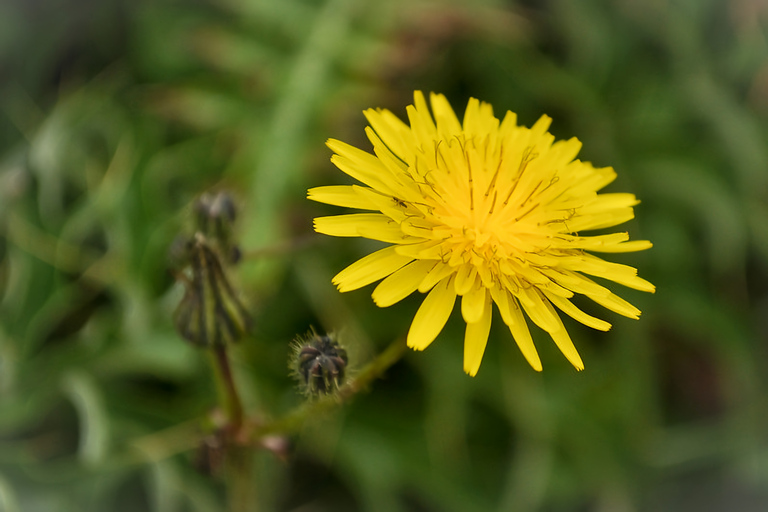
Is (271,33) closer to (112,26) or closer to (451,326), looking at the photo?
(112,26)

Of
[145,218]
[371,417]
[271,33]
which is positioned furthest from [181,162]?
[371,417]

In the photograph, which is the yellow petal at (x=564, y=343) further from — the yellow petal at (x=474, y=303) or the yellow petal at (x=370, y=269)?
the yellow petal at (x=370, y=269)

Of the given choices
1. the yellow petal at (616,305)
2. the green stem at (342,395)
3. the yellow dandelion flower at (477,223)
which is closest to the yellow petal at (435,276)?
the yellow dandelion flower at (477,223)

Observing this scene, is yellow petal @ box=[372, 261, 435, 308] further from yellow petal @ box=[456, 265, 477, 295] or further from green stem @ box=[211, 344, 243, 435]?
green stem @ box=[211, 344, 243, 435]

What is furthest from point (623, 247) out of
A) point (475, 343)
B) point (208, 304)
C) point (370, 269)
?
point (208, 304)

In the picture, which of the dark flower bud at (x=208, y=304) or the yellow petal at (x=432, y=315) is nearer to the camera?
the yellow petal at (x=432, y=315)

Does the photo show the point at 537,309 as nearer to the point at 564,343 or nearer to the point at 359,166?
the point at 564,343
